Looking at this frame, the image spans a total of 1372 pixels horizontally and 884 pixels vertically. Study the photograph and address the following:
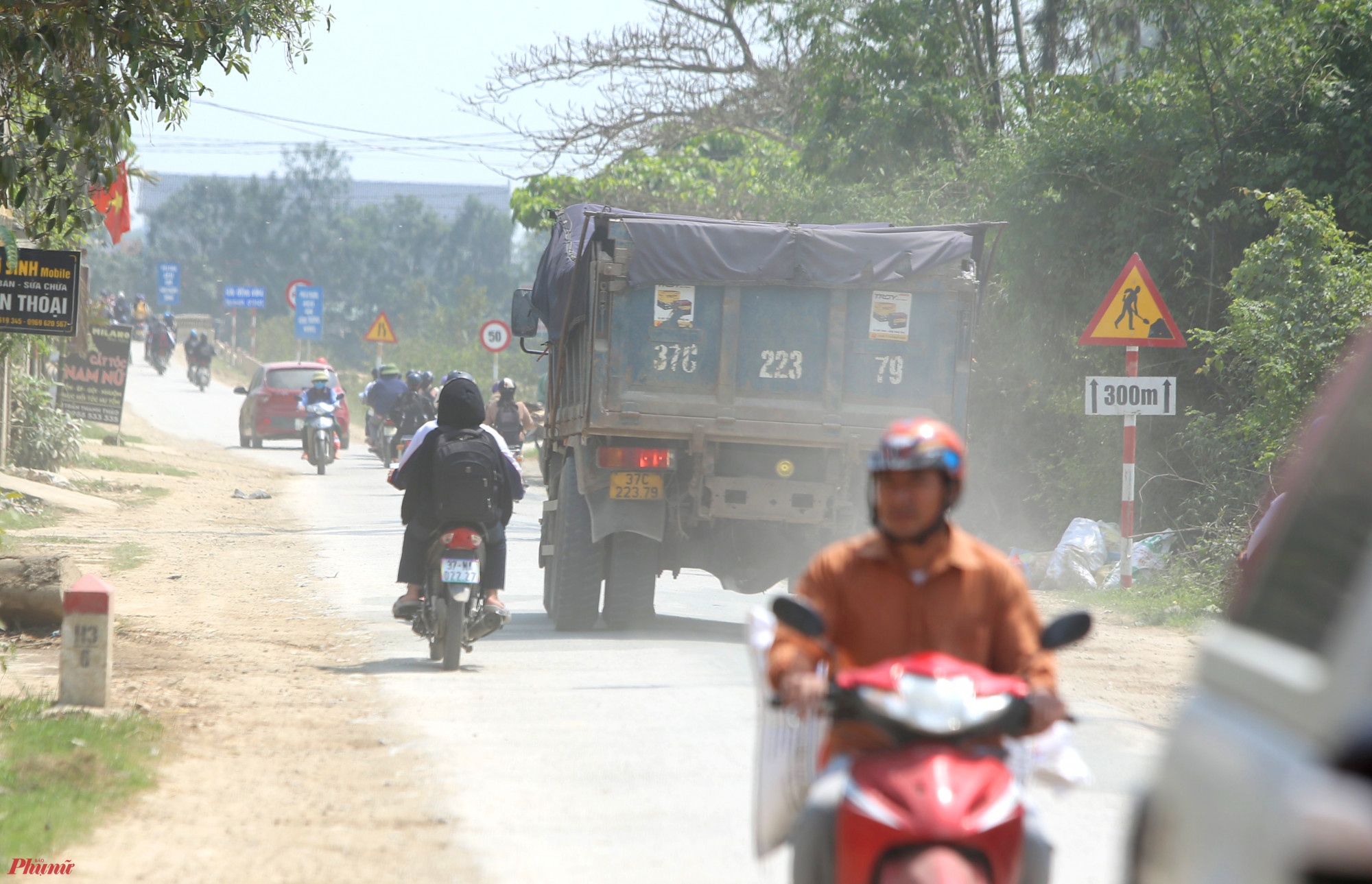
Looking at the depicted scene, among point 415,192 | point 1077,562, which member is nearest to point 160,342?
point 1077,562

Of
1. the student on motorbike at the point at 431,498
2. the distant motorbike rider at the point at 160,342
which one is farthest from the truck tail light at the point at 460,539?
the distant motorbike rider at the point at 160,342

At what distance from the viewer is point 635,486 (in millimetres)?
10273

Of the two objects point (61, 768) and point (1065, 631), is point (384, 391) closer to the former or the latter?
point (61, 768)

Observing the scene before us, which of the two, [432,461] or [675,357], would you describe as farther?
[675,357]

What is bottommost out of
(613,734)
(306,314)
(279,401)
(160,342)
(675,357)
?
(613,734)

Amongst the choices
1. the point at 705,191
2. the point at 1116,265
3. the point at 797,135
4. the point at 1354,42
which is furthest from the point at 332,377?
the point at 1354,42

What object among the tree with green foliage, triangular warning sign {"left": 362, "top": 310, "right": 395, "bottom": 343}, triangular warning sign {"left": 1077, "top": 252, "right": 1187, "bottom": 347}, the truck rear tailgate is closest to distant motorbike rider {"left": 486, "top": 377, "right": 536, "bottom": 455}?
the tree with green foliage

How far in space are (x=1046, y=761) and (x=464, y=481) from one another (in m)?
5.92

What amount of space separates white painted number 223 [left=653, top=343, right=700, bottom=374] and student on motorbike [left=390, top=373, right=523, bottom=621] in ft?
4.97

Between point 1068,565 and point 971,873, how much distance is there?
11.3 m

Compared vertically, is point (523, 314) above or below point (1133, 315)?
below

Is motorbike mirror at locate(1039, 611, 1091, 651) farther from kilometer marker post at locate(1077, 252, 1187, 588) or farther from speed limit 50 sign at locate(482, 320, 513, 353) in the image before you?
speed limit 50 sign at locate(482, 320, 513, 353)

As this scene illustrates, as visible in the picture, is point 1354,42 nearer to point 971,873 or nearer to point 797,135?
point 797,135

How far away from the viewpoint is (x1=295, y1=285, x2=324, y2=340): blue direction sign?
159 ft
